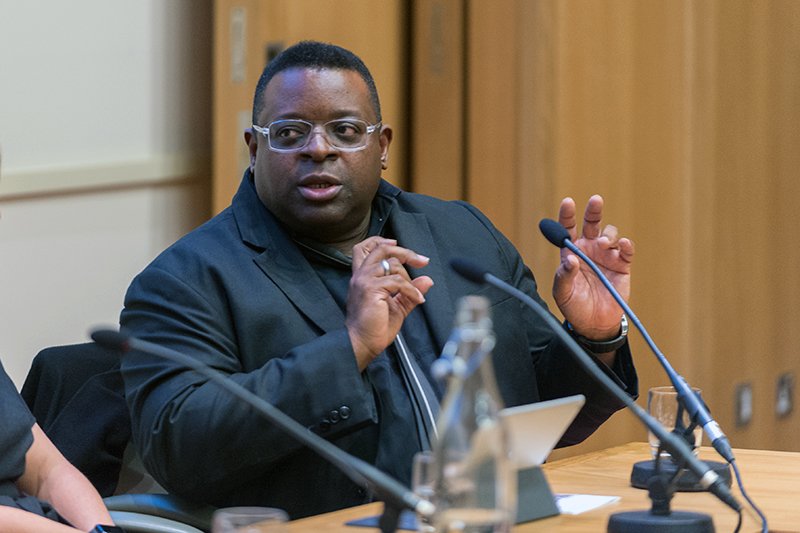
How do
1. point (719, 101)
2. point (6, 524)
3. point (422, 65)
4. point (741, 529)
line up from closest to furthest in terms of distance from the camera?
1. point (741, 529)
2. point (6, 524)
3. point (422, 65)
4. point (719, 101)

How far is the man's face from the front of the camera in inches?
99.1

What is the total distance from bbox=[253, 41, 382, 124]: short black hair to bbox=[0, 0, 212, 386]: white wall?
1.16 meters

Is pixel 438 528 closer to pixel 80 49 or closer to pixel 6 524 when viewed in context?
pixel 6 524

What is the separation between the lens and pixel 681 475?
6.72ft

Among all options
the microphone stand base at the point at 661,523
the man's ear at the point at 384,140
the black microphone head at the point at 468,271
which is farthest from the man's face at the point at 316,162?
the microphone stand base at the point at 661,523

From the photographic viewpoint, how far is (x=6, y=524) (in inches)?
79.9

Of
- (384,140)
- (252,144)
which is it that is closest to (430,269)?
(384,140)

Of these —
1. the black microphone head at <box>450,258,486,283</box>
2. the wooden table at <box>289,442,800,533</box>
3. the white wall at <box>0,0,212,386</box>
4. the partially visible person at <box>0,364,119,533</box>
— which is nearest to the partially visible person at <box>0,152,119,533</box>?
the partially visible person at <box>0,364,119,533</box>

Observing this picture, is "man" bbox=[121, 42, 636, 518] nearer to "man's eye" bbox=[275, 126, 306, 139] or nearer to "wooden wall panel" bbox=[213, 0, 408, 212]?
"man's eye" bbox=[275, 126, 306, 139]

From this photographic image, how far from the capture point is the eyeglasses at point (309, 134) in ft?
8.27

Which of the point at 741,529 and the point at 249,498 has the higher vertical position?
the point at 741,529

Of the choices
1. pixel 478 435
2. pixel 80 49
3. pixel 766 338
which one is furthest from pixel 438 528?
pixel 766 338

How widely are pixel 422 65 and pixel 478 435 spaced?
119 inches

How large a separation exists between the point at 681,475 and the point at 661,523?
0.38 metres
